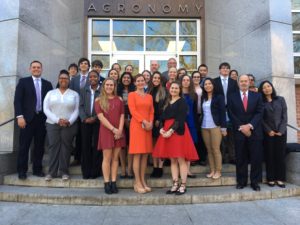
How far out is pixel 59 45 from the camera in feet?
32.7

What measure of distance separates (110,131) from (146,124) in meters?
0.64

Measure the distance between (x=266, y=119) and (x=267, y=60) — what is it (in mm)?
2503

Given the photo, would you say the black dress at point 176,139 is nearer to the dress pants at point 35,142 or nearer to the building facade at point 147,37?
the dress pants at point 35,142

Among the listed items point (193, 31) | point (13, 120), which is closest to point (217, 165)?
point (13, 120)

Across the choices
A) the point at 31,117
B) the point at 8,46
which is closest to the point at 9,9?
the point at 8,46

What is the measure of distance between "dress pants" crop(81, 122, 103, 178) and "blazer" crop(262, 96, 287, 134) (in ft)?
10.9

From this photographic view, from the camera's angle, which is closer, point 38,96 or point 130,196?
point 130,196

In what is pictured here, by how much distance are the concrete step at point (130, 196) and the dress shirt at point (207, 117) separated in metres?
1.19

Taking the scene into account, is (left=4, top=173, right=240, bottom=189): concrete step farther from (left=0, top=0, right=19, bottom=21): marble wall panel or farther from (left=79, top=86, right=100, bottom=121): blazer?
(left=0, top=0, right=19, bottom=21): marble wall panel

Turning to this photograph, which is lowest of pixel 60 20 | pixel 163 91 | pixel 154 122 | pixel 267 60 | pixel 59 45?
pixel 154 122

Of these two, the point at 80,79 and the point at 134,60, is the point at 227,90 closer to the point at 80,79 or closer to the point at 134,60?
the point at 80,79

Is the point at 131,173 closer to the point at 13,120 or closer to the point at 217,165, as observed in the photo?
the point at 217,165

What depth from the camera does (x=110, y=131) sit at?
5.54 meters

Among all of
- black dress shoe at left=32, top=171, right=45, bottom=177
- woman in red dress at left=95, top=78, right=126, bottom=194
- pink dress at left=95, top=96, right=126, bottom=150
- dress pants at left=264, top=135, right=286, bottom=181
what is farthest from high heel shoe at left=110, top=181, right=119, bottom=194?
dress pants at left=264, top=135, right=286, bottom=181
